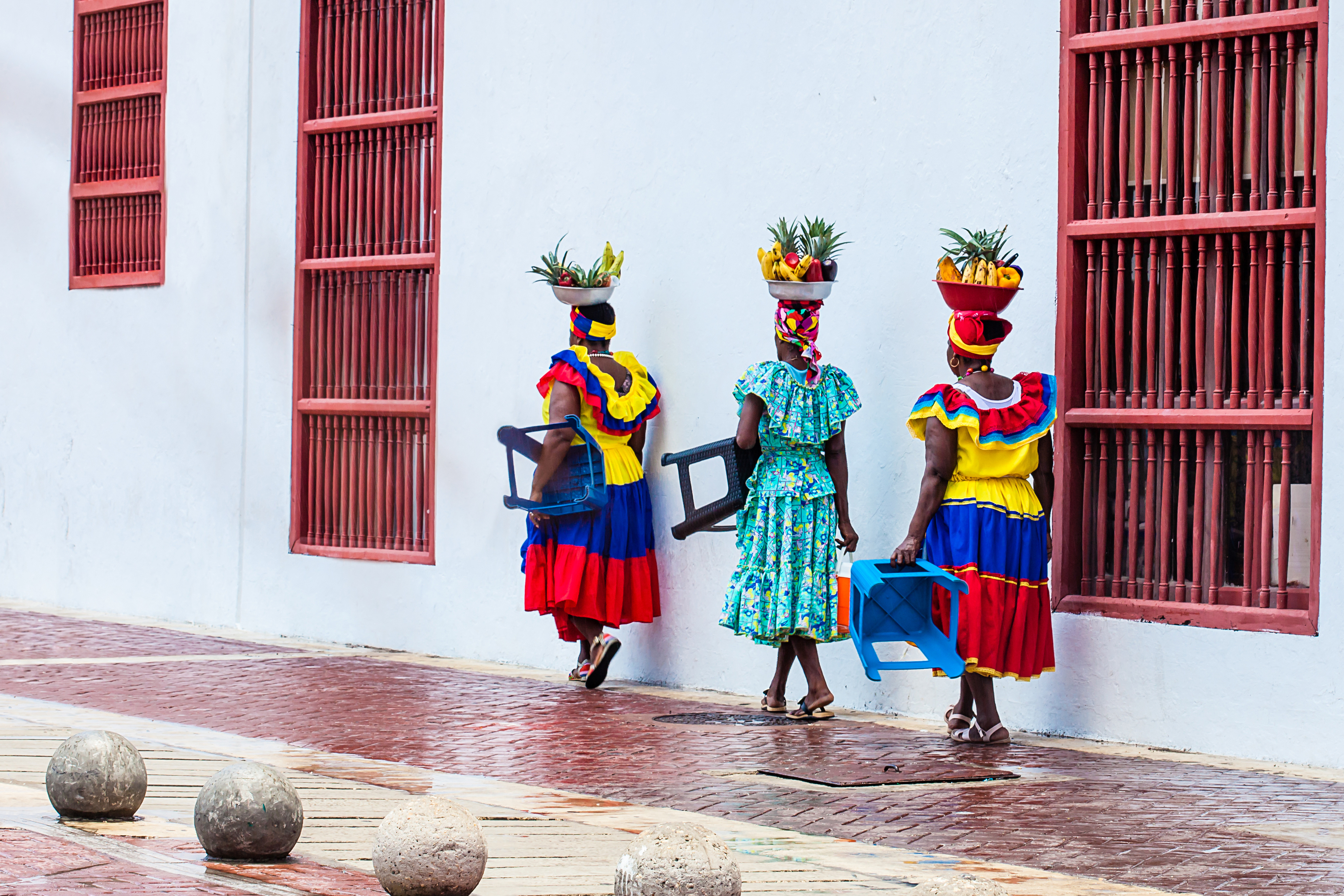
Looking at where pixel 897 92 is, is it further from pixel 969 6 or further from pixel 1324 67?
pixel 1324 67

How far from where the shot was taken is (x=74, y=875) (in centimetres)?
556

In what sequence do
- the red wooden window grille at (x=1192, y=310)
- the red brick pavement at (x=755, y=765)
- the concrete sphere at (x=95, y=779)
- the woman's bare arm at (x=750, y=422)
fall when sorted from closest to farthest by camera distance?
the red brick pavement at (x=755, y=765) < the concrete sphere at (x=95, y=779) < the red wooden window grille at (x=1192, y=310) < the woman's bare arm at (x=750, y=422)

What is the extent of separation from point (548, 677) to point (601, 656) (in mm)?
828

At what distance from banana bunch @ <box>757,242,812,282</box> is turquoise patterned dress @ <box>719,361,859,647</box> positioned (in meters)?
0.43

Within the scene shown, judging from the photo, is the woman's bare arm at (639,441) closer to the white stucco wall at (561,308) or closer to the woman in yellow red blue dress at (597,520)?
the woman in yellow red blue dress at (597,520)

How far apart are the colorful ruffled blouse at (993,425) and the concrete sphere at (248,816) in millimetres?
3800

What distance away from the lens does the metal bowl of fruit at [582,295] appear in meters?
11.0


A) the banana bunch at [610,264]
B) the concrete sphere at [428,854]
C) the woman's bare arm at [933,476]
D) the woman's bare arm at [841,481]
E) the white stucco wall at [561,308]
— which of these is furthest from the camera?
the banana bunch at [610,264]

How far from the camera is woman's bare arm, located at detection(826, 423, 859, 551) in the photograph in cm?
988

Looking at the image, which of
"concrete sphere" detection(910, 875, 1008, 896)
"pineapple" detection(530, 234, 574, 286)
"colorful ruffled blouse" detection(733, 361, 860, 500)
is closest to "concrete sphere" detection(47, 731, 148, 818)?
"concrete sphere" detection(910, 875, 1008, 896)

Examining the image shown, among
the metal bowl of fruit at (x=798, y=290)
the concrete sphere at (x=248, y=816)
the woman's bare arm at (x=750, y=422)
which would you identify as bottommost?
the concrete sphere at (x=248, y=816)

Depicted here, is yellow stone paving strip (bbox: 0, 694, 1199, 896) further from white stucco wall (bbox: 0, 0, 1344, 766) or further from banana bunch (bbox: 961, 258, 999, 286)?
banana bunch (bbox: 961, 258, 999, 286)

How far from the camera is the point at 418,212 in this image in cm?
1309

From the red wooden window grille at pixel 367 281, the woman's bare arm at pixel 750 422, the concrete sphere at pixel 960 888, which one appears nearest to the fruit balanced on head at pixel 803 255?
the woman's bare arm at pixel 750 422
